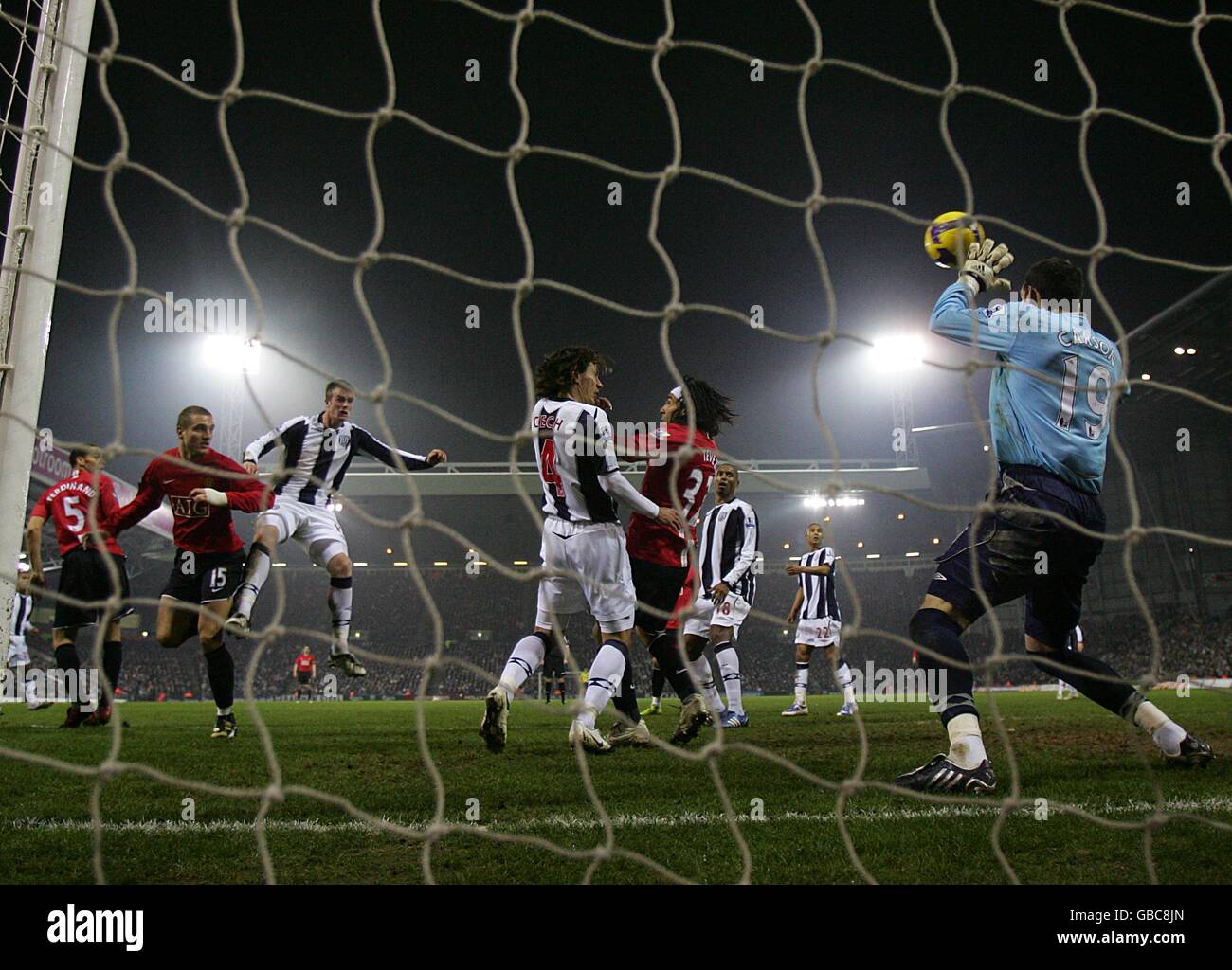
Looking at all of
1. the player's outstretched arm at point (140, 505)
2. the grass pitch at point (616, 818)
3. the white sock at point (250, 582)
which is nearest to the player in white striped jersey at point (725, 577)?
the grass pitch at point (616, 818)

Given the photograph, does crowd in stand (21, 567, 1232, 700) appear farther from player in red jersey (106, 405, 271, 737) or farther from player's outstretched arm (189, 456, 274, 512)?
player's outstretched arm (189, 456, 274, 512)

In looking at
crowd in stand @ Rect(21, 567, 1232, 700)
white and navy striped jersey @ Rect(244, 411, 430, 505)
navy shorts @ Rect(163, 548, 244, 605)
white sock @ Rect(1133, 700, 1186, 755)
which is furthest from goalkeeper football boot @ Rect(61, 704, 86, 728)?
crowd in stand @ Rect(21, 567, 1232, 700)

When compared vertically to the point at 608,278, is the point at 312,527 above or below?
below

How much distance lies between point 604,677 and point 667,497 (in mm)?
1731

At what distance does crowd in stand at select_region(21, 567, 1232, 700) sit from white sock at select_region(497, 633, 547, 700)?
15790 mm

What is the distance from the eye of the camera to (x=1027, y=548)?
129 inches

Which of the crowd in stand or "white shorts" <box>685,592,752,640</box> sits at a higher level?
"white shorts" <box>685,592,752,640</box>

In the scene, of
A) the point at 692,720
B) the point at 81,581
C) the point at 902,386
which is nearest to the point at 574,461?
the point at 692,720

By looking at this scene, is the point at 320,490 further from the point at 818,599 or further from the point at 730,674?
the point at 818,599

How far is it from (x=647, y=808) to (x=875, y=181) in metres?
16.9

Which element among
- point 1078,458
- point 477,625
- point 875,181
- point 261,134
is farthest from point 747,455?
point 1078,458

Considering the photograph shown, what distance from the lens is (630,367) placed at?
25719 millimetres

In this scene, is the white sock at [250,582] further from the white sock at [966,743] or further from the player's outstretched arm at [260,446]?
the white sock at [966,743]

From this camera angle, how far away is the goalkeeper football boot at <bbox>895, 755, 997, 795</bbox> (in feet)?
10.8
